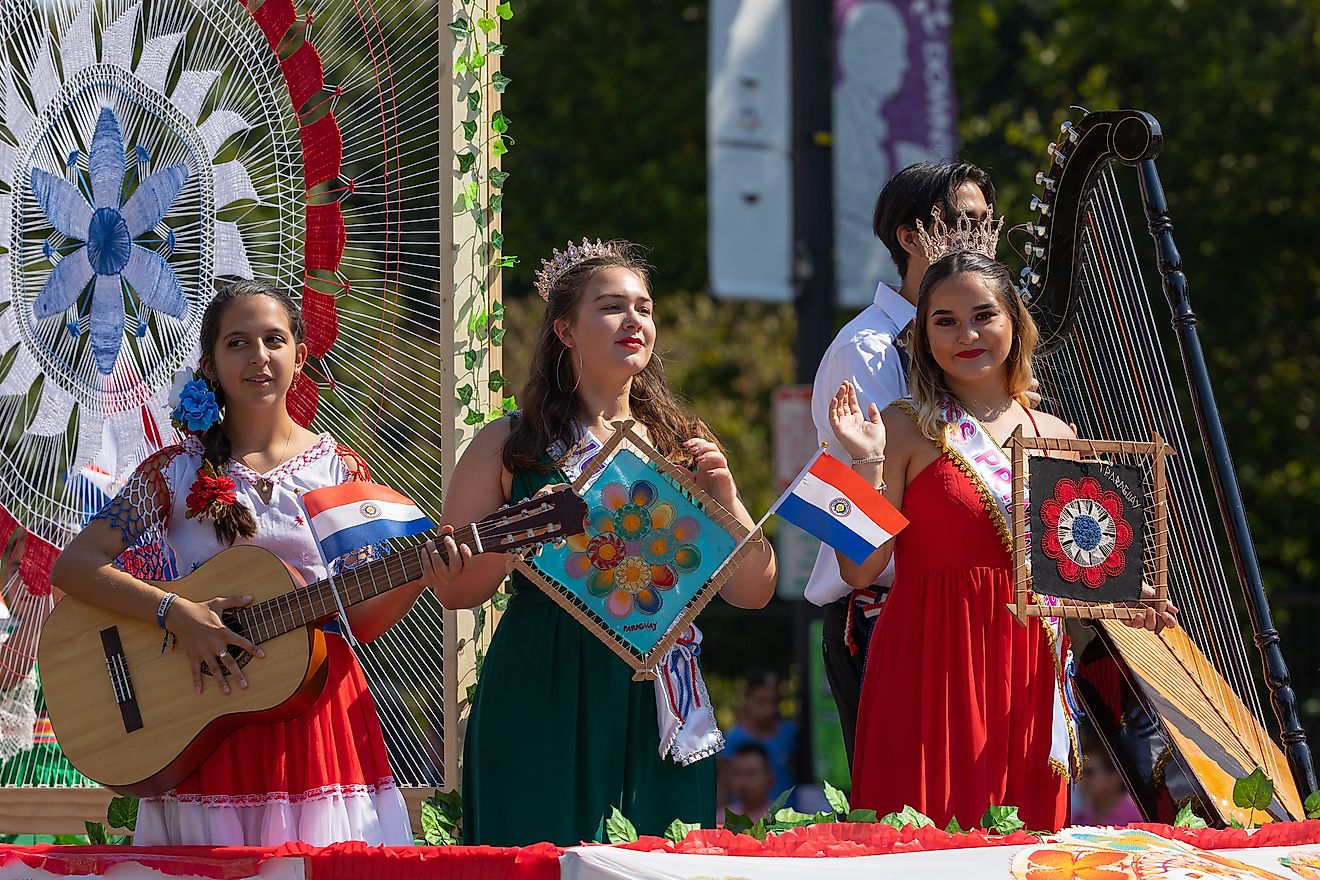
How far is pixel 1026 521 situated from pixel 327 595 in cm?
141

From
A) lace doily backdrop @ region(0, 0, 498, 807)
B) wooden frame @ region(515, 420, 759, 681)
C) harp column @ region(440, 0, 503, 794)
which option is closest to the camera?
wooden frame @ region(515, 420, 759, 681)

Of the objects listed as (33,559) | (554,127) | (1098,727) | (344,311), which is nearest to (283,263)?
(344,311)

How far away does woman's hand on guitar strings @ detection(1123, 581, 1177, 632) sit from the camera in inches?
144

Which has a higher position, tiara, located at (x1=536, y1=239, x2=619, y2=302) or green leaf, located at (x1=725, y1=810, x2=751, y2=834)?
tiara, located at (x1=536, y1=239, x2=619, y2=302)

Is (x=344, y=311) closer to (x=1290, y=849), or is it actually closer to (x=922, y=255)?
(x=922, y=255)

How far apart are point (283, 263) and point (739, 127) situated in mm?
5086

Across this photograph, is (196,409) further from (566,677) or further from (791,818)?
(791,818)

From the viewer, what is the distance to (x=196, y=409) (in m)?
3.92

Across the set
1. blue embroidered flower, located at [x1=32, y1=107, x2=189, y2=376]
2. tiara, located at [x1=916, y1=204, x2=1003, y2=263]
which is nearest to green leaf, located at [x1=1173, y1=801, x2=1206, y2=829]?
tiara, located at [x1=916, y1=204, x2=1003, y2=263]

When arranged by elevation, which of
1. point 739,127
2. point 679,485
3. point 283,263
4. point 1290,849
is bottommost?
point 1290,849

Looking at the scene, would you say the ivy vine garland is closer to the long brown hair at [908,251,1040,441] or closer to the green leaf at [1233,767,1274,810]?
the long brown hair at [908,251,1040,441]

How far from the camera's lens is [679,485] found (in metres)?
3.73

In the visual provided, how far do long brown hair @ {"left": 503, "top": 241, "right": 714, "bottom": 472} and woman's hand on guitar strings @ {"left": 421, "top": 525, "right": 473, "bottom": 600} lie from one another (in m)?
0.40

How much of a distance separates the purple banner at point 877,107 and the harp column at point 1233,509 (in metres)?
5.47
